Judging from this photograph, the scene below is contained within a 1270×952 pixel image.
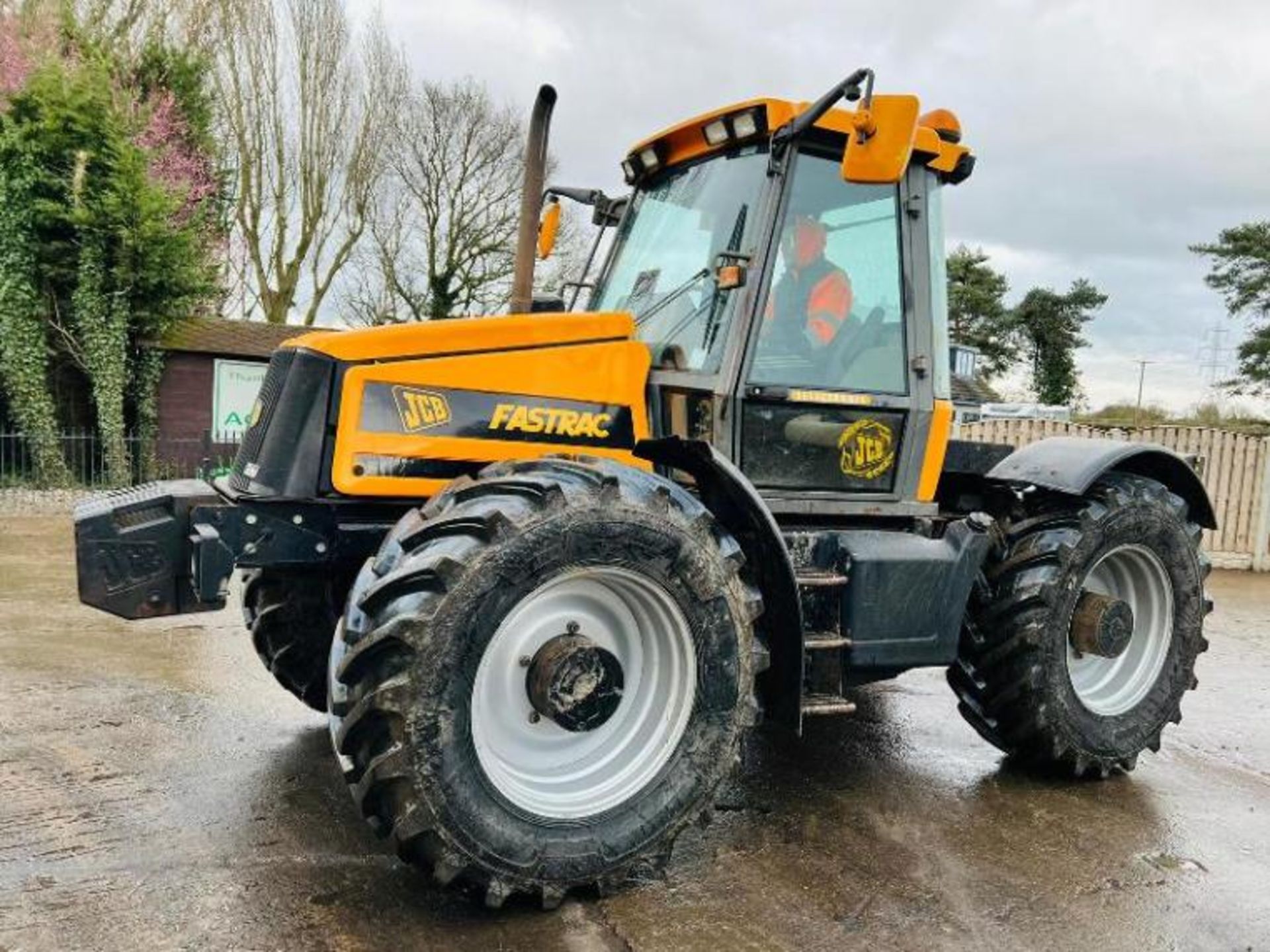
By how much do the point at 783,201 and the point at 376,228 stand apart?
21.3m

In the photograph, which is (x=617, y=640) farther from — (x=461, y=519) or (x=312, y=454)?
(x=312, y=454)

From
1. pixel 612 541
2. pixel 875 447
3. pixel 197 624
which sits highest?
pixel 875 447

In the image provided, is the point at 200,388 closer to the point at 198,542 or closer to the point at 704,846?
the point at 198,542

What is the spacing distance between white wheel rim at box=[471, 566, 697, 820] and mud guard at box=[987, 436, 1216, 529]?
6.63ft

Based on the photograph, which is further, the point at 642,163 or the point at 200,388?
the point at 200,388

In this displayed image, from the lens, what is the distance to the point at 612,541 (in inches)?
118

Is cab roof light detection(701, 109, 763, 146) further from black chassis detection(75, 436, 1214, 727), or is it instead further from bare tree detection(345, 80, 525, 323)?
bare tree detection(345, 80, 525, 323)

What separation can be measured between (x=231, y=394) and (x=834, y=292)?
1454cm

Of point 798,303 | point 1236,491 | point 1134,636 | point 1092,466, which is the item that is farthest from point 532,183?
point 1236,491

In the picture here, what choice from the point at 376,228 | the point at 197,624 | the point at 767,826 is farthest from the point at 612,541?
the point at 376,228

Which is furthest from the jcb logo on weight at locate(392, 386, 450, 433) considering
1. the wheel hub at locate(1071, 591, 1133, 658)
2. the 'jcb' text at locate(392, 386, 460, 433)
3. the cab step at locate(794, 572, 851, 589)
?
the wheel hub at locate(1071, 591, 1133, 658)

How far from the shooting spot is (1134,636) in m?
4.67

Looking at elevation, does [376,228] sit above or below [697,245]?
above

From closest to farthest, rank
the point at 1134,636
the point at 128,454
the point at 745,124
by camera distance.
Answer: the point at 745,124
the point at 1134,636
the point at 128,454
